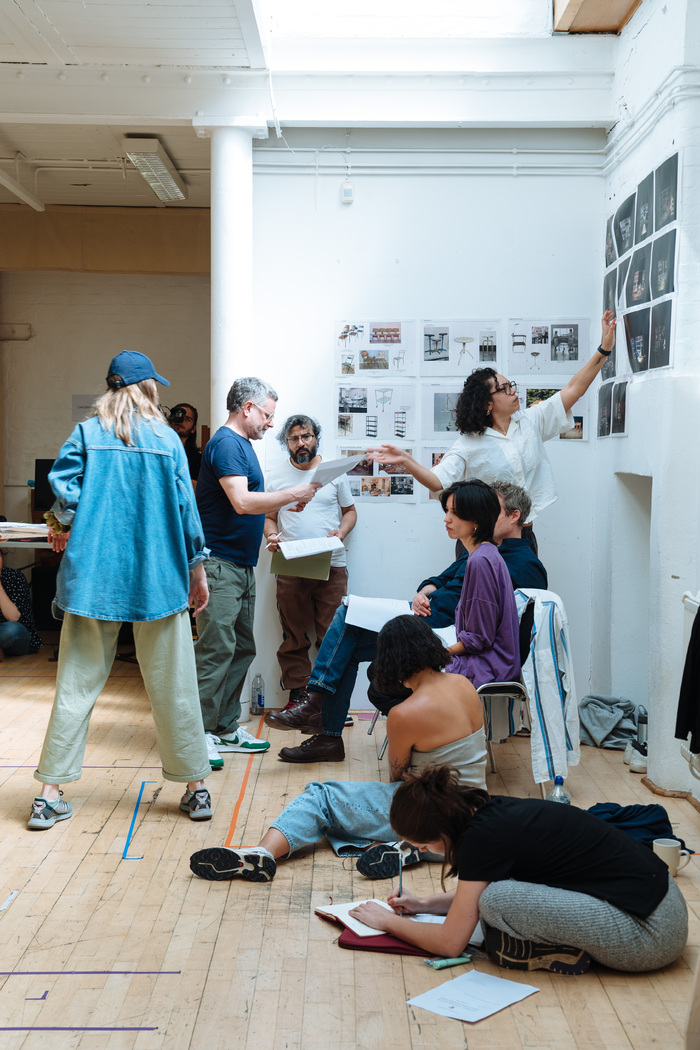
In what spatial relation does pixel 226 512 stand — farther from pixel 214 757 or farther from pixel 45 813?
pixel 45 813

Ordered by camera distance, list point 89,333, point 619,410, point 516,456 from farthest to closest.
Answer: point 89,333
point 619,410
point 516,456

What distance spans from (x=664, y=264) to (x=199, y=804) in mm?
3071

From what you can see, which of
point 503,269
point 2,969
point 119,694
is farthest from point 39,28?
point 2,969

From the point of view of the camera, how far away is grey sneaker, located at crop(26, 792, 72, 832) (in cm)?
362

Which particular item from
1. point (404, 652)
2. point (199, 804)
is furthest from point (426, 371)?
point (199, 804)

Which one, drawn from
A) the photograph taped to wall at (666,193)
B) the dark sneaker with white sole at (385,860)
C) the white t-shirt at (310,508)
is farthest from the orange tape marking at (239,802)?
the photograph taped to wall at (666,193)

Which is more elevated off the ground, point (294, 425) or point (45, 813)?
point (294, 425)

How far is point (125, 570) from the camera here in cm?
359

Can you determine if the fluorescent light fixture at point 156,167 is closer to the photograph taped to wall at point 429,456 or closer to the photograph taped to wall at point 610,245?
the photograph taped to wall at point 429,456

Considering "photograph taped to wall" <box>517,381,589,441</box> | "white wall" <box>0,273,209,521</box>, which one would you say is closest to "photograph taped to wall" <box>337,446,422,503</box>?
"photograph taped to wall" <box>517,381,589,441</box>

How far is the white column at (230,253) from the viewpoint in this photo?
16.8 feet

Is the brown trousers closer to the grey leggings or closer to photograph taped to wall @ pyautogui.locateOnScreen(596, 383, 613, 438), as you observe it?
photograph taped to wall @ pyautogui.locateOnScreen(596, 383, 613, 438)

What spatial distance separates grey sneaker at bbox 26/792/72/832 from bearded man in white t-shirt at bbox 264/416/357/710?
1708mm

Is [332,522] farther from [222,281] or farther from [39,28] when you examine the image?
[39,28]
